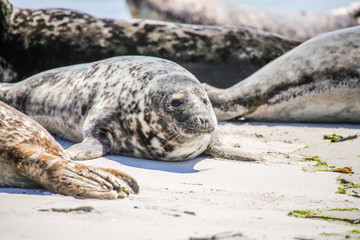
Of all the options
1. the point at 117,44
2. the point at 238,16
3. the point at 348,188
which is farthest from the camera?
the point at 238,16

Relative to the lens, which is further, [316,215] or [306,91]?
[306,91]

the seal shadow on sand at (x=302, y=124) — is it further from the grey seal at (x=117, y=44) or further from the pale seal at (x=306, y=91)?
the grey seal at (x=117, y=44)

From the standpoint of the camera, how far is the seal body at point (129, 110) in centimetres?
364

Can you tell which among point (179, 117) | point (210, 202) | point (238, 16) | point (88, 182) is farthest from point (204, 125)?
point (238, 16)

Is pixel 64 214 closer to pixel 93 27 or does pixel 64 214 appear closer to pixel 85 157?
pixel 85 157

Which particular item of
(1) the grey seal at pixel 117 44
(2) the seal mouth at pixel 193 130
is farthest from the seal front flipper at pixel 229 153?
(1) the grey seal at pixel 117 44

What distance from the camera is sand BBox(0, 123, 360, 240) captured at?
74.2 inches

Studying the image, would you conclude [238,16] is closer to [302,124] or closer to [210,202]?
[302,124]

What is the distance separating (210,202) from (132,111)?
5.10 feet

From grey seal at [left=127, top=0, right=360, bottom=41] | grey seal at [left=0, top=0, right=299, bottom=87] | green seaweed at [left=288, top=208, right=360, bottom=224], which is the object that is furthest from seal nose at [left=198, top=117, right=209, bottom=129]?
grey seal at [left=127, top=0, right=360, bottom=41]

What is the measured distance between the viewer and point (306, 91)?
17.6 ft

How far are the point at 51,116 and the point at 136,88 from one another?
0.95 meters

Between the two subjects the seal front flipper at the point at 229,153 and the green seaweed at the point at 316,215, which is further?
the seal front flipper at the point at 229,153

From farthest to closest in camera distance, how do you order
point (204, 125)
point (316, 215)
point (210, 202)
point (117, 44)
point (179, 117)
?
1. point (117, 44)
2. point (179, 117)
3. point (204, 125)
4. point (210, 202)
5. point (316, 215)
